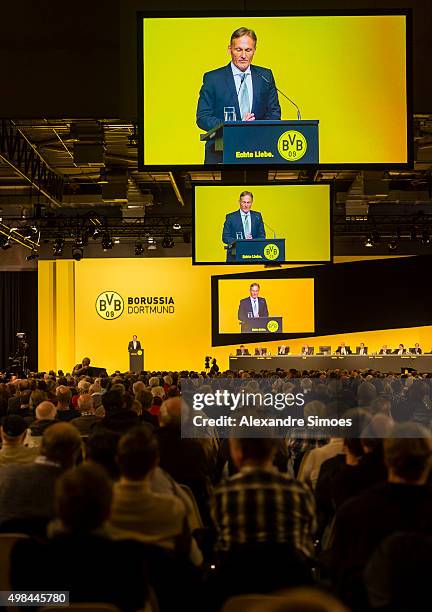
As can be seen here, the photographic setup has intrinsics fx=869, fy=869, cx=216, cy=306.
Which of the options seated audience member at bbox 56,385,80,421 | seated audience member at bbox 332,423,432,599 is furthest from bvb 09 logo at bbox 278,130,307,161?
seated audience member at bbox 332,423,432,599

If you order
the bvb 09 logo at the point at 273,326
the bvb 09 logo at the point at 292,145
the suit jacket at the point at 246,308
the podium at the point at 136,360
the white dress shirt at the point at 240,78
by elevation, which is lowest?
the podium at the point at 136,360

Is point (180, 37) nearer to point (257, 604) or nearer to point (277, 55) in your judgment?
point (277, 55)

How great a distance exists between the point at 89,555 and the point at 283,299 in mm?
22551

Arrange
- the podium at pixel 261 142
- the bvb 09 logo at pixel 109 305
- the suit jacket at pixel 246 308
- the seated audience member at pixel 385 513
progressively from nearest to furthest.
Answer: the seated audience member at pixel 385 513 → the podium at pixel 261 142 → the suit jacket at pixel 246 308 → the bvb 09 logo at pixel 109 305

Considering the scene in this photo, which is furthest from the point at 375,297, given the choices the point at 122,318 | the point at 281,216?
the point at 281,216

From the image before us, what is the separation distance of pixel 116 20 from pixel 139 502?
247 inches

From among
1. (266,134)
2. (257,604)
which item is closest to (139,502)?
(257,604)

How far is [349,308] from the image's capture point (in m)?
26.3

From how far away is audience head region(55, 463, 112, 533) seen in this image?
2912 mm

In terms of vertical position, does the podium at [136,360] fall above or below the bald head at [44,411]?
below

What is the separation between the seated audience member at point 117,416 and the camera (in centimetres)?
568

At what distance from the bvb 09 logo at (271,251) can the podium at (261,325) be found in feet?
40.3

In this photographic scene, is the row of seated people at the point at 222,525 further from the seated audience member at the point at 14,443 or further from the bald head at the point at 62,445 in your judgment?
the seated audience member at the point at 14,443

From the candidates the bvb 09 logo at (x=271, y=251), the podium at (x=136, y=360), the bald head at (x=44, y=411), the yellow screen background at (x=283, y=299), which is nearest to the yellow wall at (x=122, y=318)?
the yellow screen background at (x=283, y=299)
